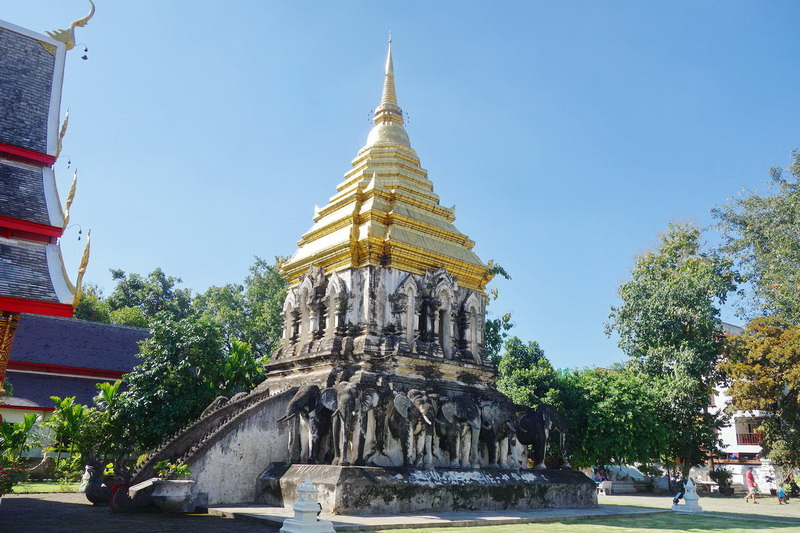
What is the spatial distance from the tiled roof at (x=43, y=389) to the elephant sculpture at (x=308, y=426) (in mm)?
14245

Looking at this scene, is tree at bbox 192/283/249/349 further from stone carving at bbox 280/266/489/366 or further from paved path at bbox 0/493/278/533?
paved path at bbox 0/493/278/533

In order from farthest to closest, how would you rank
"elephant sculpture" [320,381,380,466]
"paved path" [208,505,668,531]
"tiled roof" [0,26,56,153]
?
"elephant sculpture" [320,381,380,466] → "tiled roof" [0,26,56,153] → "paved path" [208,505,668,531]

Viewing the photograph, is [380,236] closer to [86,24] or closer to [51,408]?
[86,24]

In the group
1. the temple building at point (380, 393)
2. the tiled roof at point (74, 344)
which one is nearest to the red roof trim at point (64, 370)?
the tiled roof at point (74, 344)

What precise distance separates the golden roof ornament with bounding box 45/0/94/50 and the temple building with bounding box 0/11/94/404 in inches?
0.7

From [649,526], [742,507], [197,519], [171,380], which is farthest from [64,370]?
[742,507]

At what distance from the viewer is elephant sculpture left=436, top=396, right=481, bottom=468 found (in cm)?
1305

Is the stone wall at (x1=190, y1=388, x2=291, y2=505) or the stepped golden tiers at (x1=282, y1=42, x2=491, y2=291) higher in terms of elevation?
the stepped golden tiers at (x1=282, y1=42, x2=491, y2=291)

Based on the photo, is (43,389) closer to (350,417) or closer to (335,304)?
(335,304)

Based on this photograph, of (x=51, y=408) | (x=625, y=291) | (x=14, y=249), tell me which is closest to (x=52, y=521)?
(x=14, y=249)

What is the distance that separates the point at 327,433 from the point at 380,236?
16.5 ft

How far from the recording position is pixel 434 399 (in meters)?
13.6

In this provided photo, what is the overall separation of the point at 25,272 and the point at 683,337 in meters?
25.1

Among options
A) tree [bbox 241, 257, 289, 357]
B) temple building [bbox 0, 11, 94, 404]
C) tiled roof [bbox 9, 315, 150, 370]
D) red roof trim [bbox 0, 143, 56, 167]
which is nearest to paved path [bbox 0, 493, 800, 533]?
temple building [bbox 0, 11, 94, 404]
